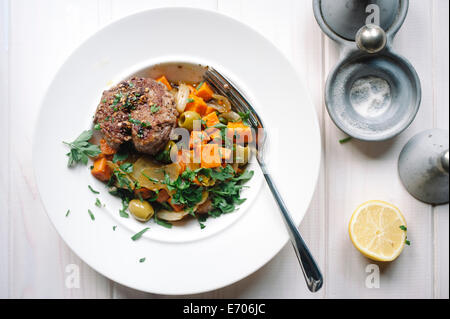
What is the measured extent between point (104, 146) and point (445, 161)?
2.11m

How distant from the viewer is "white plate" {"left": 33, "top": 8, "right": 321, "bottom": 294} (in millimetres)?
2277

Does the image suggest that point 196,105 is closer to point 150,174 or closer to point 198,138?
point 198,138

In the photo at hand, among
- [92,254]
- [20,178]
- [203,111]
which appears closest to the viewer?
[92,254]

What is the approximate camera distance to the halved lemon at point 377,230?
2527 mm

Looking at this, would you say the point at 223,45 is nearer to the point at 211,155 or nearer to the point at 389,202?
the point at 211,155

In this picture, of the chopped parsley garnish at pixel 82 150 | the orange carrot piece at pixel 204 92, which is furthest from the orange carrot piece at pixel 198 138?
the chopped parsley garnish at pixel 82 150

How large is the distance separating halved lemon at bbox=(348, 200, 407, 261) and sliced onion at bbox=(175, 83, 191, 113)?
134cm

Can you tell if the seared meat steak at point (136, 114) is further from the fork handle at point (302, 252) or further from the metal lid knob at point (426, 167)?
the metal lid knob at point (426, 167)

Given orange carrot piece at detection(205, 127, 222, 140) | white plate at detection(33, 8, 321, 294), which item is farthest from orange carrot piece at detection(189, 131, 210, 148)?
white plate at detection(33, 8, 321, 294)

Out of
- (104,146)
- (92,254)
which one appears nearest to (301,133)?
(104,146)

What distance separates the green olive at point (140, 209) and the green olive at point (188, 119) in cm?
54

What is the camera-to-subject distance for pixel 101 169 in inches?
90.9

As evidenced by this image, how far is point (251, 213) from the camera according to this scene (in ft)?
7.66

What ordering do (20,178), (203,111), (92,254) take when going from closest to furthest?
(92,254), (203,111), (20,178)
